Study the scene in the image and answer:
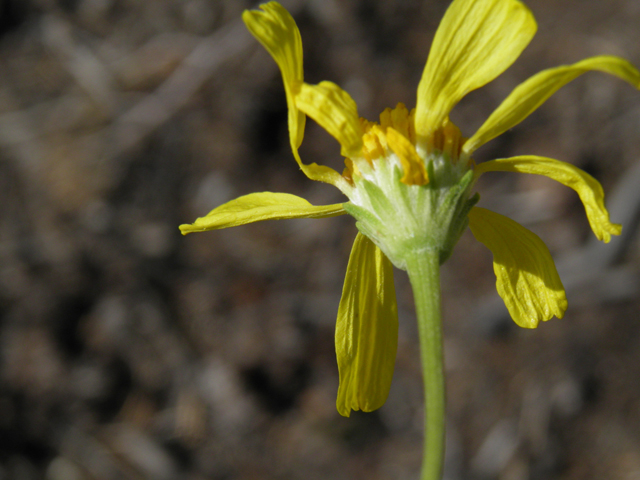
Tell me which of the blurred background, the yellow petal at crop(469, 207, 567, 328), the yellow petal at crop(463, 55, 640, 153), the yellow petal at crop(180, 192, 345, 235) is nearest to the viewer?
the yellow petal at crop(463, 55, 640, 153)

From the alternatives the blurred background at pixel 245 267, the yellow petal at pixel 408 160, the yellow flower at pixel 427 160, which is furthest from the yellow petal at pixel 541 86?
the blurred background at pixel 245 267

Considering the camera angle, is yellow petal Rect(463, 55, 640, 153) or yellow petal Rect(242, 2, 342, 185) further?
yellow petal Rect(242, 2, 342, 185)

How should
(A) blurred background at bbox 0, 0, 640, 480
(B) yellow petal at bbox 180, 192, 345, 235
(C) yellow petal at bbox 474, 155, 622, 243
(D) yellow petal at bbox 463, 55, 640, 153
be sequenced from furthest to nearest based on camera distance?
(A) blurred background at bbox 0, 0, 640, 480
(B) yellow petal at bbox 180, 192, 345, 235
(C) yellow petal at bbox 474, 155, 622, 243
(D) yellow petal at bbox 463, 55, 640, 153

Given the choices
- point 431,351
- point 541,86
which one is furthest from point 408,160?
point 431,351

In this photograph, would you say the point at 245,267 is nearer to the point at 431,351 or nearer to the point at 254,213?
the point at 254,213

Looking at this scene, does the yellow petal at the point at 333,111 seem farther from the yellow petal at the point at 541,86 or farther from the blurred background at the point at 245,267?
the blurred background at the point at 245,267

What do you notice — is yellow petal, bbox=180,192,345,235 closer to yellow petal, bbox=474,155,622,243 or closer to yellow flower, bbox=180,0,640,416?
yellow flower, bbox=180,0,640,416

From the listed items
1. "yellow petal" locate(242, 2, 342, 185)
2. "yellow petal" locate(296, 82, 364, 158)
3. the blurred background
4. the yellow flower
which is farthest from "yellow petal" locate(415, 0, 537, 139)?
the blurred background
